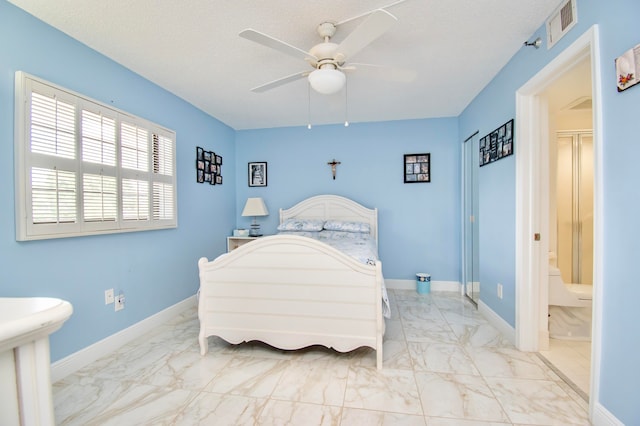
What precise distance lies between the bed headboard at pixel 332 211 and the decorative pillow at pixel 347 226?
0.19 m

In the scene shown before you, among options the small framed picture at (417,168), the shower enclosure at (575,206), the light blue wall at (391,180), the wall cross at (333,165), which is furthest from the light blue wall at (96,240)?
the shower enclosure at (575,206)

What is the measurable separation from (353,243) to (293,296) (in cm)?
121

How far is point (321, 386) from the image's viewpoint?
183 cm

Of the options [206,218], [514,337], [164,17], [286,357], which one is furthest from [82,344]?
[514,337]

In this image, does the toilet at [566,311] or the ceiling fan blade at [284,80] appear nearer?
the ceiling fan blade at [284,80]

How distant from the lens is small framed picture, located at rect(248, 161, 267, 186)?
4.39 metres

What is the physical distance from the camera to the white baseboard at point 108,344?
1937 millimetres

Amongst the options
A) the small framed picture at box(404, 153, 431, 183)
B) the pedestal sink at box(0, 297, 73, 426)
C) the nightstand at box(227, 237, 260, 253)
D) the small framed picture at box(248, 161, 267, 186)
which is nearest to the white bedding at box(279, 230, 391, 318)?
the nightstand at box(227, 237, 260, 253)

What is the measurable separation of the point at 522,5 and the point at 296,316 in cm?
252

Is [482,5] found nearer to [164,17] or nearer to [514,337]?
[164,17]

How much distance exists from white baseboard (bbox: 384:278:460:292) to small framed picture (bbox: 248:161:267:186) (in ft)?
7.85

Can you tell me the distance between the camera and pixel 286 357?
220 cm

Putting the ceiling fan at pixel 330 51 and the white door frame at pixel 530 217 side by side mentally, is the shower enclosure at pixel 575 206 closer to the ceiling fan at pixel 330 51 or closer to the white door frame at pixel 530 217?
the white door frame at pixel 530 217

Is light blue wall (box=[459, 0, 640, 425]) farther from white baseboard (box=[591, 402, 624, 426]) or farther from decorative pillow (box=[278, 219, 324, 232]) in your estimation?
decorative pillow (box=[278, 219, 324, 232])
